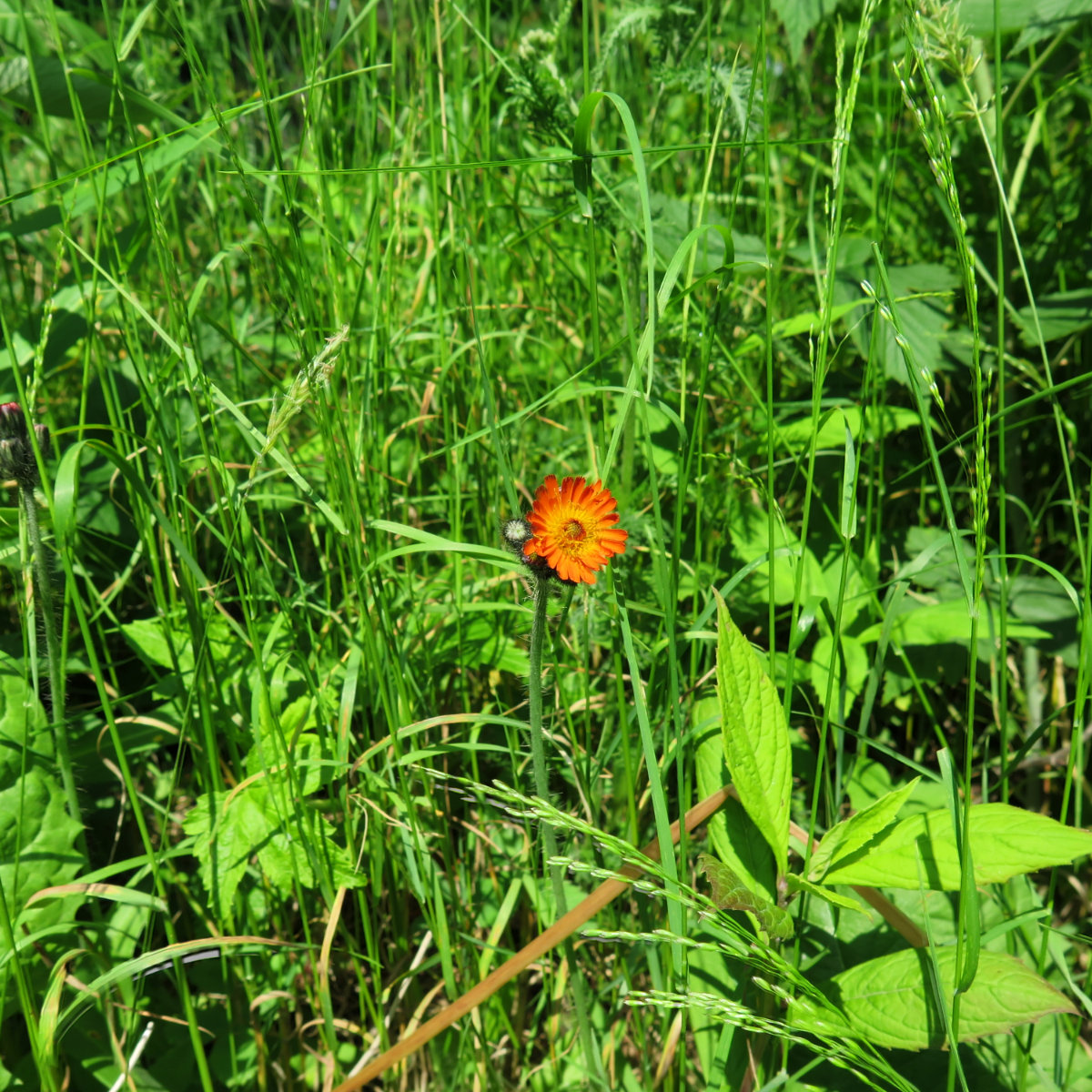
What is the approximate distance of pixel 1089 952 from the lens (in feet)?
4.87

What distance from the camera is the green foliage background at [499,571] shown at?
3.29ft

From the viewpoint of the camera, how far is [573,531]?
892mm

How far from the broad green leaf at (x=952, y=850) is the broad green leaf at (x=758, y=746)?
0.24ft

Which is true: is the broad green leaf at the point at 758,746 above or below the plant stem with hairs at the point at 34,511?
below

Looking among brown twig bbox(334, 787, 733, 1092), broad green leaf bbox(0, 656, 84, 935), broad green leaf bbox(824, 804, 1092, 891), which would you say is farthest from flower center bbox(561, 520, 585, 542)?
broad green leaf bbox(0, 656, 84, 935)

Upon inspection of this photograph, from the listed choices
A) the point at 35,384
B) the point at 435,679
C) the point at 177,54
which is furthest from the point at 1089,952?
the point at 177,54

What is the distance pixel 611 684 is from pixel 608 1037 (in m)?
0.47

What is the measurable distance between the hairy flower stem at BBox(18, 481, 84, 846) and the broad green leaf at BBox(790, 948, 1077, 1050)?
852 mm

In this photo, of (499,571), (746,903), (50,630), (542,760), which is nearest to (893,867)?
(746,903)

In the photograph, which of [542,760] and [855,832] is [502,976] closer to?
[542,760]

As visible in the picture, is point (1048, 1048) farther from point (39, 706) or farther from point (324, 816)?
point (39, 706)

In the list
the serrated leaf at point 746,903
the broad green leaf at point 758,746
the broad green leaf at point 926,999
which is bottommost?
the broad green leaf at point 926,999

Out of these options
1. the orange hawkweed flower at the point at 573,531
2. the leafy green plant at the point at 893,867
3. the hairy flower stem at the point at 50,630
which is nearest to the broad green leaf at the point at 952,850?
the leafy green plant at the point at 893,867

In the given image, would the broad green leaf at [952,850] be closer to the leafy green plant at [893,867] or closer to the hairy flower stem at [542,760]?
the leafy green plant at [893,867]
